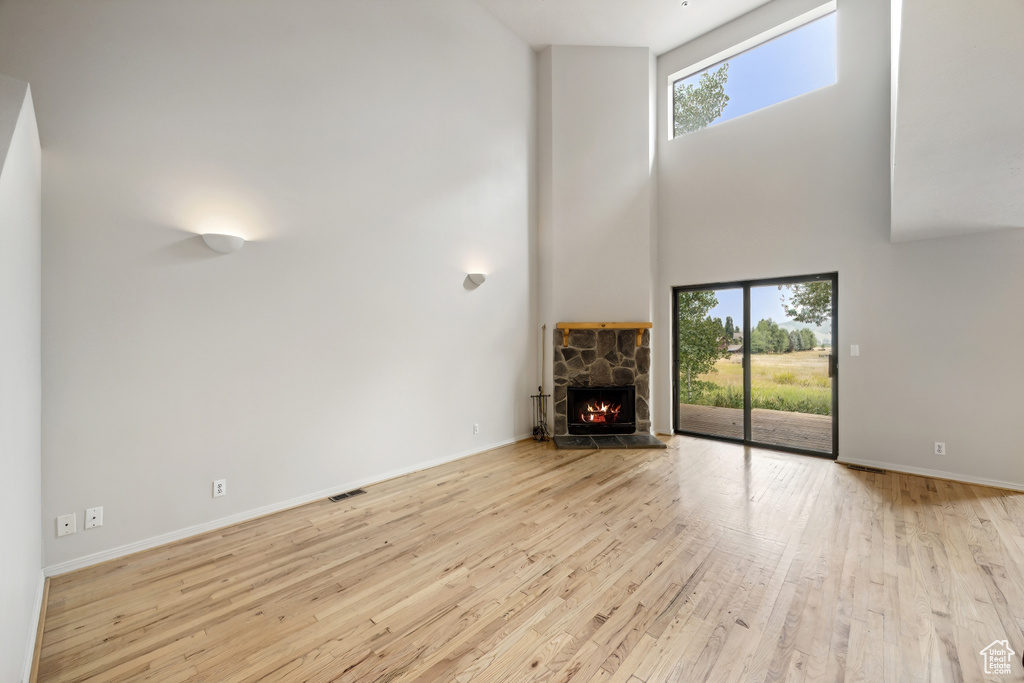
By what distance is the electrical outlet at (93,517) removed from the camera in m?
2.45

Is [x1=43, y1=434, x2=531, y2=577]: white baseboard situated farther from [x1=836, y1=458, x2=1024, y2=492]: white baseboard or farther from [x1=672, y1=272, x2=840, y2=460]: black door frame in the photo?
[x1=836, y1=458, x2=1024, y2=492]: white baseboard

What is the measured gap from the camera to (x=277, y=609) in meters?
2.09

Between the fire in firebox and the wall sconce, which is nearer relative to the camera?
the wall sconce

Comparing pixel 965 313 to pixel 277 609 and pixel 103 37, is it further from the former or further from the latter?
pixel 103 37

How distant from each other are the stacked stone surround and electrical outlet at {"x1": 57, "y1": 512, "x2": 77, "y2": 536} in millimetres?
4462

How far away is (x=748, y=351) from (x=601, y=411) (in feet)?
6.61

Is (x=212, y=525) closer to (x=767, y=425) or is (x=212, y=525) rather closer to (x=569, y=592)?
(x=569, y=592)

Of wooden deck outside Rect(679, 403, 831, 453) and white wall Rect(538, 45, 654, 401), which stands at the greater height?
white wall Rect(538, 45, 654, 401)

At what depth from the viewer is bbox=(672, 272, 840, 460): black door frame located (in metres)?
4.50

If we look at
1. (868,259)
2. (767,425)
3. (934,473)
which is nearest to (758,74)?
(868,259)

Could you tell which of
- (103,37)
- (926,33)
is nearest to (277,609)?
(103,37)

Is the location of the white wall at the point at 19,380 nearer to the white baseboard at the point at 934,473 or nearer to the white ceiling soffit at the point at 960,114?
the white ceiling soffit at the point at 960,114

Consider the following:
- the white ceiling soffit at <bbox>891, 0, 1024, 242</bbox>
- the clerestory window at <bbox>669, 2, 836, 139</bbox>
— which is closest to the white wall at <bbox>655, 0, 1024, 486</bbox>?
the clerestory window at <bbox>669, 2, 836, 139</bbox>

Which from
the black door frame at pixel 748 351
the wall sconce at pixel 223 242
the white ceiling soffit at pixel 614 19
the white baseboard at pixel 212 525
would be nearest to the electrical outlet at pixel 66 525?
the white baseboard at pixel 212 525
